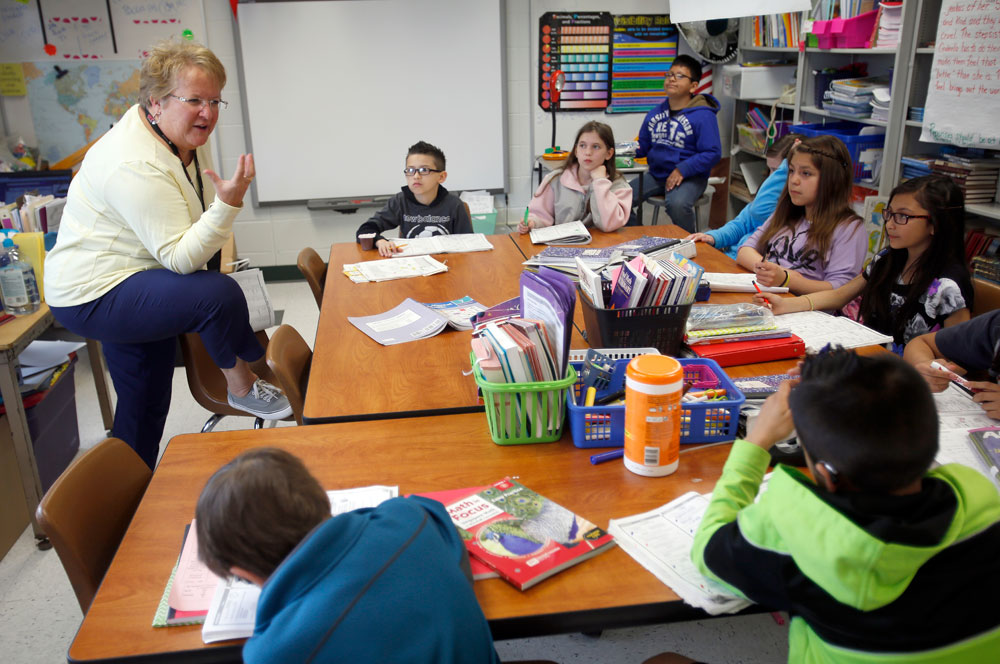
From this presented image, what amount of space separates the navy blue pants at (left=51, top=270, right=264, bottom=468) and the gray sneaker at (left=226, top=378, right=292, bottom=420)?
0.38ft

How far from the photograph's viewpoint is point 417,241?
3205 millimetres

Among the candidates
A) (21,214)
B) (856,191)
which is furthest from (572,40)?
(21,214)

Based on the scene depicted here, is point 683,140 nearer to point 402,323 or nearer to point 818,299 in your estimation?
point 818,299

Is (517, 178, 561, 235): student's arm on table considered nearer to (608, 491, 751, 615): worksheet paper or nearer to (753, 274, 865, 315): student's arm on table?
(753, 274, 865, 315): student's arm on table

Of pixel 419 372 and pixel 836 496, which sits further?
pixel 419 372

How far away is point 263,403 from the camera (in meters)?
2.46

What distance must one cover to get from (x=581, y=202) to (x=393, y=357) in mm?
1826

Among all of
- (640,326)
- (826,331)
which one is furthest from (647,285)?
(826,331)

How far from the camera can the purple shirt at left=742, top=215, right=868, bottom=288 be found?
2576mm

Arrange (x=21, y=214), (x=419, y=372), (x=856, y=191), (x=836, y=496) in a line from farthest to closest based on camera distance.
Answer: (x=856, y=191)
(x=21, y=214)
(x=419, y=372)
(x=836, y=496)

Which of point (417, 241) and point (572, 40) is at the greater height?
point (572, 40)

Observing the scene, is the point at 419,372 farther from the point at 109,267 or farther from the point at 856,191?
the point at 856,191

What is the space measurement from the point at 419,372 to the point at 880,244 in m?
2.63

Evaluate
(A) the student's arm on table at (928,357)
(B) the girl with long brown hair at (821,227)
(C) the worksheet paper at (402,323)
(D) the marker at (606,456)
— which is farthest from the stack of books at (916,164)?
(D) the marker at (606,456)
